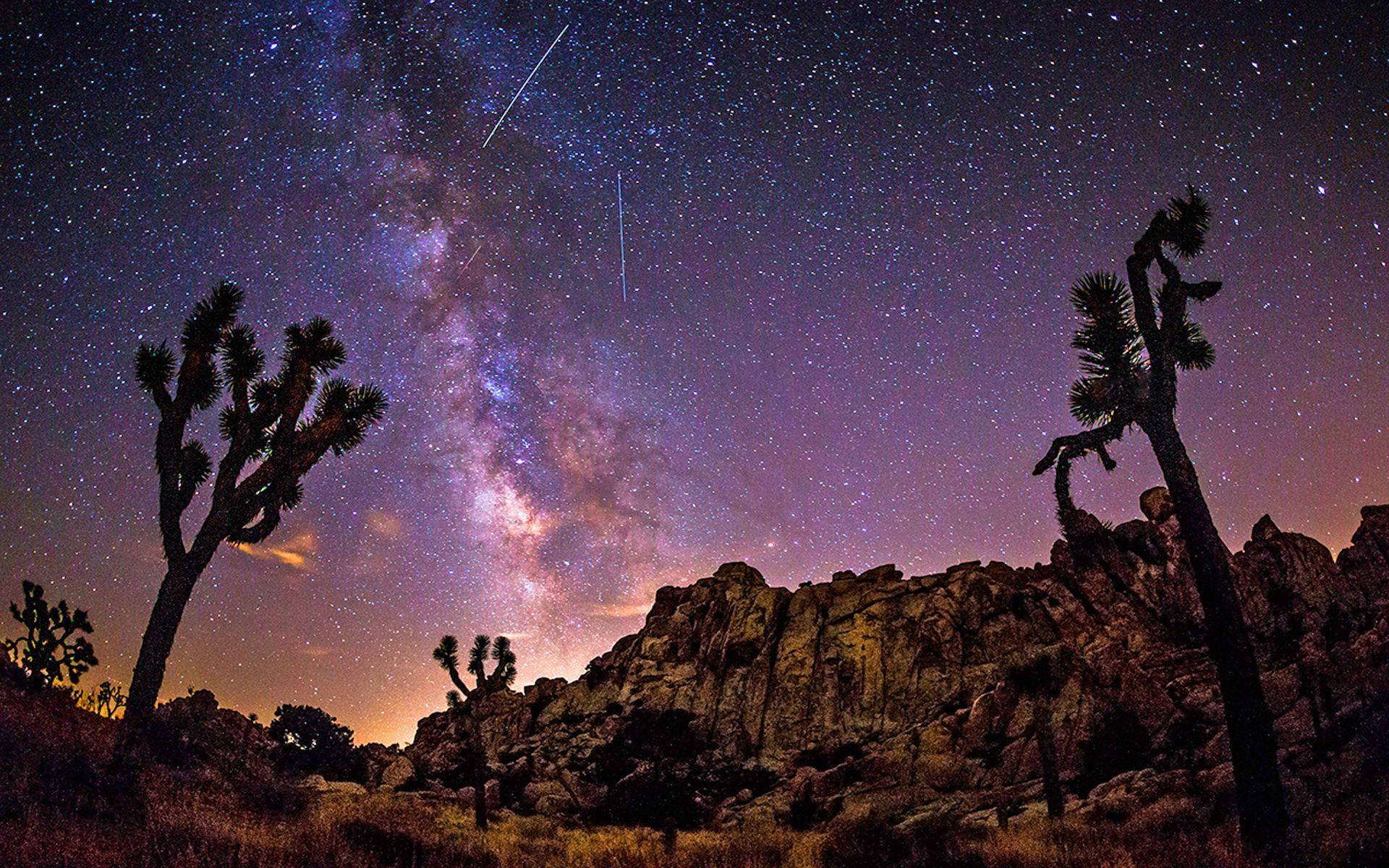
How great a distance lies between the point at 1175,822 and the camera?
13109mm

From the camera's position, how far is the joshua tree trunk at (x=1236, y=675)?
31.0 feet

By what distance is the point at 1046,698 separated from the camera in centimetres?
2019

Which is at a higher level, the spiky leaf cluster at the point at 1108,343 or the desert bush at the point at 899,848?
the spiky leaf cluster at the point at 1108,343

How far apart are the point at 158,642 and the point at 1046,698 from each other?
2368cm

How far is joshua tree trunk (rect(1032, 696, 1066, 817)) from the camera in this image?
55.3 ft

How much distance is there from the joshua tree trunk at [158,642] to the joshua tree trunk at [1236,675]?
19.5 metres

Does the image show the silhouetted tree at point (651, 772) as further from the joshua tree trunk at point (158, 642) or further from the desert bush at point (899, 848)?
the joshua tree trunk at point (158, 642)

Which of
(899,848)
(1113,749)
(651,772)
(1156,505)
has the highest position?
(1156,505)

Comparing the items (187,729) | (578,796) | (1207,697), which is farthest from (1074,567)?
(187,729)

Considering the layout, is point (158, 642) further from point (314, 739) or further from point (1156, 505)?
point (1156, 505)

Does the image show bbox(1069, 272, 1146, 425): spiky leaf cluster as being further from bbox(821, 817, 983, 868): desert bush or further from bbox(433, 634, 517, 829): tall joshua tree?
bbox(433, 634, 517, 829): tall joshua tree

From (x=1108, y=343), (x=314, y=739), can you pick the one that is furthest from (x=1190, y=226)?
(x=314, y=739)

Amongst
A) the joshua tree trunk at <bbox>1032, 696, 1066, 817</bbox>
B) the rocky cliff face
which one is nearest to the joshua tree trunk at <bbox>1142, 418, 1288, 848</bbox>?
the rocky cliff face

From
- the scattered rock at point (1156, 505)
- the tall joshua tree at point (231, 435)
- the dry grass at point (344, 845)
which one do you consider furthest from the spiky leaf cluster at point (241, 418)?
the scattered rock at point (1156, 505)
